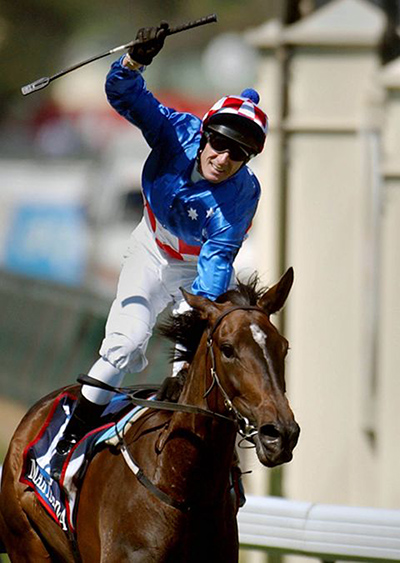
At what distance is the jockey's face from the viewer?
4188 millimetres

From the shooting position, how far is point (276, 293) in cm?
397

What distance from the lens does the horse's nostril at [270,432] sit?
3547mm

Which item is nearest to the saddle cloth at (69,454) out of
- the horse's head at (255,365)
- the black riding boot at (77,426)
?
the black riding boot at (77,426)

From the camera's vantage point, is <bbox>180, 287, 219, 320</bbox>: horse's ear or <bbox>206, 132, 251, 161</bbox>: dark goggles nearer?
<bbox>180, 287, 219, 320</bbox>: horse's ear

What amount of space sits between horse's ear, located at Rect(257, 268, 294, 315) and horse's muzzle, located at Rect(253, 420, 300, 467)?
49cm

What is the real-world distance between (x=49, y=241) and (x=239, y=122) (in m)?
15.1

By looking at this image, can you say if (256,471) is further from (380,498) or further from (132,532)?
(132,532)

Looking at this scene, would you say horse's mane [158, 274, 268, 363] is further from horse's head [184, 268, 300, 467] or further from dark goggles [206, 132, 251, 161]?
dark goggles [206, 132, 251, 161]

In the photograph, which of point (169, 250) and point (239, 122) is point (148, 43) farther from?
point (169, 250)

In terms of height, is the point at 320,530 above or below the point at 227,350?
below

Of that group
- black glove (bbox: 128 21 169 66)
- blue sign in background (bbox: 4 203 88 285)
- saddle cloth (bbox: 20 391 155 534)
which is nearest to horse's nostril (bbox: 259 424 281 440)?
saddle cloth (bbox: 20 391 155 534)

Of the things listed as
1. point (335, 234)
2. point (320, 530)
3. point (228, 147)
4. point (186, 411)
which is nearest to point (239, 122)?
point (228, 147)

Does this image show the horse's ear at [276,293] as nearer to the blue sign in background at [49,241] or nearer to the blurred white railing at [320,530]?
the blurred white railing at [320,530]

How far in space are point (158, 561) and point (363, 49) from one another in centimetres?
333
